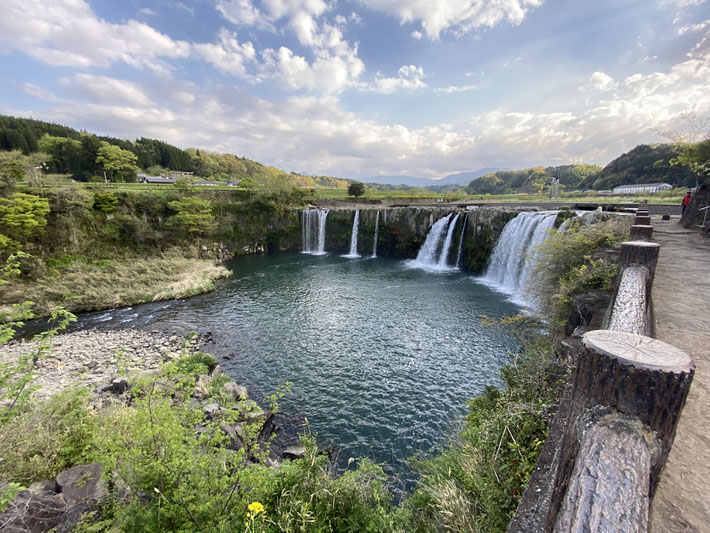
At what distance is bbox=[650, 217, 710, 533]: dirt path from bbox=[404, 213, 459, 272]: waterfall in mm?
17250

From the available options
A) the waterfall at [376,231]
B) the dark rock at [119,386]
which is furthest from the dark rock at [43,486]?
the waterfall at [376,231]

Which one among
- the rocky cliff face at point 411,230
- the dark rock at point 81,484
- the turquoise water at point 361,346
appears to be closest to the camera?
the dark rock at point 81,484

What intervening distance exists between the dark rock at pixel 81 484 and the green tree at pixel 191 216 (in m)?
26.2

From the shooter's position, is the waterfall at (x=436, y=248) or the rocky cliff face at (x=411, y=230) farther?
the waterfall at (x=436, y=248)

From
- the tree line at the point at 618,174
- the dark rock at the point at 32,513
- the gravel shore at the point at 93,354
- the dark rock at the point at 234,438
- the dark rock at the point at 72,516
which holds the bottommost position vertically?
the gravel shore at the point at 93,354

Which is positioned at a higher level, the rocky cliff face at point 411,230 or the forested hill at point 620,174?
the forested hill at point 620,174

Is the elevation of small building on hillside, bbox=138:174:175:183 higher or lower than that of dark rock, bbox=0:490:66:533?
higher

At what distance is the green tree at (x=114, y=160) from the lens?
45.8 meters

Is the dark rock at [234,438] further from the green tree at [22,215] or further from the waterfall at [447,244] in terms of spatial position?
the green tree at [22,215]

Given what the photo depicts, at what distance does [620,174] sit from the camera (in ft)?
189

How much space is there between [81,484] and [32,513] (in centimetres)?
70

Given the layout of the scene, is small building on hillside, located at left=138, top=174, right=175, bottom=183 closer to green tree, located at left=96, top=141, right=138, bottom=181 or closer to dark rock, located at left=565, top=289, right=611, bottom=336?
green tree, located at left=96, top=141, right=138, bottom=181

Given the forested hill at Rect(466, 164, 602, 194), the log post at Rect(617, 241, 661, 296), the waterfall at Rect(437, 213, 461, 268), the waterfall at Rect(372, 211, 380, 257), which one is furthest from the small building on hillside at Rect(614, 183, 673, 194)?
the log post at Rect(617, 241, 661, 296)

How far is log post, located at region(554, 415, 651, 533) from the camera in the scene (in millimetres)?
1148
